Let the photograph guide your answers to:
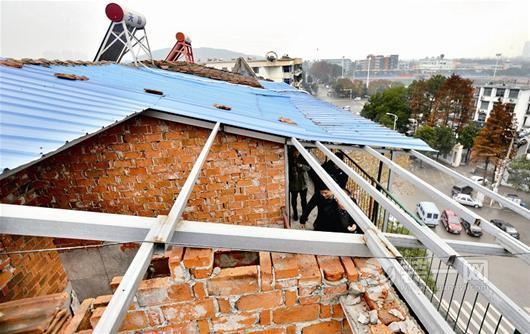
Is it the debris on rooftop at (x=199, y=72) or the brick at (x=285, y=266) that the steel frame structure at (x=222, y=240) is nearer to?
the brick at (x=285, y=266)

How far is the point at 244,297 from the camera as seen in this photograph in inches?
70.3

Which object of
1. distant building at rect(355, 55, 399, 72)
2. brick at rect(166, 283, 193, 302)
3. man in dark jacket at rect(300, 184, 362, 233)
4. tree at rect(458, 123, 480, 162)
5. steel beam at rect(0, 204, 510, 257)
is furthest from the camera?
distant building at rect(355, 55, 399, 72)

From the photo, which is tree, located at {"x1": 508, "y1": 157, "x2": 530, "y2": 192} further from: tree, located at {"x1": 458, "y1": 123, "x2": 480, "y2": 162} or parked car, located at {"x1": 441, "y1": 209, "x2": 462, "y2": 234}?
parked car, located at {"x1": 441, "y1": 209, "x2": 462, "y2": 234}

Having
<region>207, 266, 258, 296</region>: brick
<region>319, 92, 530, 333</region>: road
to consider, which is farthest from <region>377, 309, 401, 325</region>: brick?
<region>319, 92, 530, 333</region>: road

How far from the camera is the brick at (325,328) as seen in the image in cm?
188

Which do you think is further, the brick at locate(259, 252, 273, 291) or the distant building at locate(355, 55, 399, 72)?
the distant building at locate(355, 55, 399, 72)

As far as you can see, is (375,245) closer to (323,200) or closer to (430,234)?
(430,234)

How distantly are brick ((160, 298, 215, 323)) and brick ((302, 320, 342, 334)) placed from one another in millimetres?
685

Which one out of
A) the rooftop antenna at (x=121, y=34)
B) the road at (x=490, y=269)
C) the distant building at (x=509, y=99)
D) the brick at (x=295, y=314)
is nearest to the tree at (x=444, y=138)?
the road at (x=490, y=269)

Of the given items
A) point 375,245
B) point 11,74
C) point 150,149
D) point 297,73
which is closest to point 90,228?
point 375,245

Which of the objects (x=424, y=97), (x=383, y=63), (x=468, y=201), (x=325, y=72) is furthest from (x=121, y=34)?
(x=383, y=63)

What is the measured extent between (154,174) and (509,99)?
45.7 m

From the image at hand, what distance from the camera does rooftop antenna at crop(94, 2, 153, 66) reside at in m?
9.43

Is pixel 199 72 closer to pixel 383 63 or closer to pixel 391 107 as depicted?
pixel 391 107
